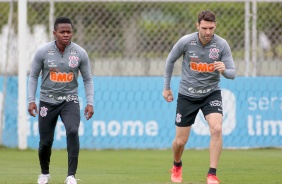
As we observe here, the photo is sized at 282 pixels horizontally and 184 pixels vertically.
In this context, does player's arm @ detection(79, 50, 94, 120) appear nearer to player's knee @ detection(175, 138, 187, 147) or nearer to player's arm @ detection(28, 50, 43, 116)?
player's arm @ detection(28, 50, 43, 116)

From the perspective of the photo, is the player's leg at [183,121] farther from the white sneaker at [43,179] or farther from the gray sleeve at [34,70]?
the gray sleeve at [34,70]

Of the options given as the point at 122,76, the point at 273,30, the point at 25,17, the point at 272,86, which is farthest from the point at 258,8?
the point at 25,17

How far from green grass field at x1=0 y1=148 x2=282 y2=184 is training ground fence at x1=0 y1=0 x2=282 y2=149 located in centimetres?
43

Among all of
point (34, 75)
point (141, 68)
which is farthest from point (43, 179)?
point (141, 68)

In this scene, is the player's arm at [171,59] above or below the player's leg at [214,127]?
above

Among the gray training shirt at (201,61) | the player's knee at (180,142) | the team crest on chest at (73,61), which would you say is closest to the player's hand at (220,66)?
the gray training shirt at (201,61)

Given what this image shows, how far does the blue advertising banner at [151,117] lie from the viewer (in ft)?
51.2

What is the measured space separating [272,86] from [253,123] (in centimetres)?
82

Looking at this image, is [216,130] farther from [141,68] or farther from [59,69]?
[141,68]

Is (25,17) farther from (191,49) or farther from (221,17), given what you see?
(191,49)

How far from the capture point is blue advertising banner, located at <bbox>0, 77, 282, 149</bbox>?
15.6 m

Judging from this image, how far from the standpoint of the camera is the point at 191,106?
1005cm

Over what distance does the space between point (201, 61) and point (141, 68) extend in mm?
6424

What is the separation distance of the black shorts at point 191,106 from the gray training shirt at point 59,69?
1161 mm
